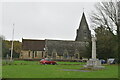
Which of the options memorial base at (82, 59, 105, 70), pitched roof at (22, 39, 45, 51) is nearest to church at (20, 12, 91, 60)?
pitched roof at (22, 39, 45, 51)

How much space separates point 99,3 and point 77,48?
117 feet

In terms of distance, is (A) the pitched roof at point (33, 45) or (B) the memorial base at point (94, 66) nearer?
(B) the memorial base at point (94, 66)

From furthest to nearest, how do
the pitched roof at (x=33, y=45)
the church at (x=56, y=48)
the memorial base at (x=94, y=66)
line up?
the pitched roof at (x=33, y=45) → the church at (x=56, y=48) → the memorial base at (x=94, y=66)

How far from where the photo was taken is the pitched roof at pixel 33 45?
8469 centimetres

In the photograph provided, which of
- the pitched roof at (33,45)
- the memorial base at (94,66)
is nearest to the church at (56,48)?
the pitched roof at (33,45)

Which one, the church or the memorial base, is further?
the church

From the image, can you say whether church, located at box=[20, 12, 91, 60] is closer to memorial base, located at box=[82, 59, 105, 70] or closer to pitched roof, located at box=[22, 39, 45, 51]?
pitched roof, located at box=[22, 39, 45, 51]

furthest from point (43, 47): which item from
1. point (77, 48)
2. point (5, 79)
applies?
point (5, 79)

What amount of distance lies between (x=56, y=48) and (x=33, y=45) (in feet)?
A: 32.5

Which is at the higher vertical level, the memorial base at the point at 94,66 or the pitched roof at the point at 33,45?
the pitched roof at the point at 33,45

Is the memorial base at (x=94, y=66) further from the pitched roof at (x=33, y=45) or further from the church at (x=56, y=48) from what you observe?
the pitched roof at (x=33, y=45)

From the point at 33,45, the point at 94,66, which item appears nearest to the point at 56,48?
the point at 33,45

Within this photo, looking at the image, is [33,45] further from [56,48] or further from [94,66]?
[94,66]

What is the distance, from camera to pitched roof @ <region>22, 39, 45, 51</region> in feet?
278
